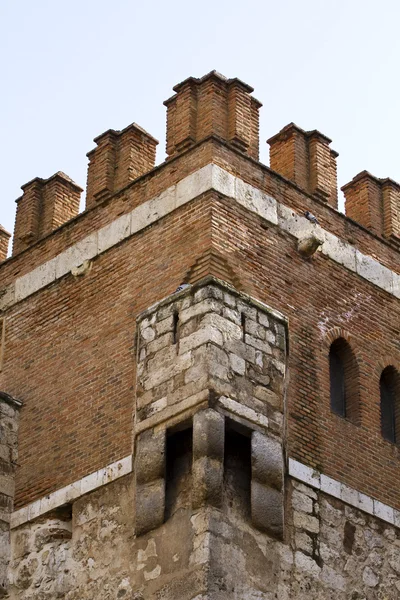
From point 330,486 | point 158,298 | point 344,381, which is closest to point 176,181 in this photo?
point 158,298

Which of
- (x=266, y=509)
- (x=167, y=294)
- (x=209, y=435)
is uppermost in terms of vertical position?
(x=167, y=294)

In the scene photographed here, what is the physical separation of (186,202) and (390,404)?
3456mm

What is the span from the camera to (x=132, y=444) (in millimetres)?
17000

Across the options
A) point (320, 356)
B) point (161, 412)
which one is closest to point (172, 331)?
point (161, 412)

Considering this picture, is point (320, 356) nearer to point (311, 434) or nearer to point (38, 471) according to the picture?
point (311, 434)

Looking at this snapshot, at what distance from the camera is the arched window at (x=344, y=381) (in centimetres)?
1836

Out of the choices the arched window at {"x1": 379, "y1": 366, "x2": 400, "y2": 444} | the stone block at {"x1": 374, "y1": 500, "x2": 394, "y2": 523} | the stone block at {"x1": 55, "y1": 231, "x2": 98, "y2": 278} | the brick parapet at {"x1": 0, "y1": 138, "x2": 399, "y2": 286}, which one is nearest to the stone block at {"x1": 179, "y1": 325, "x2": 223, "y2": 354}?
the brick parapet at {"x1": 0, "y1": 138, "x2": 399, "y2": 286}

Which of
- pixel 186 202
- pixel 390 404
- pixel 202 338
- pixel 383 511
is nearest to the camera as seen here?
Result: pixel 202 338

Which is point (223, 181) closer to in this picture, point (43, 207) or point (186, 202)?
point (186, 202)

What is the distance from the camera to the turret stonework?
16.2 meters

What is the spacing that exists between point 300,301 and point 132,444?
9.05ft

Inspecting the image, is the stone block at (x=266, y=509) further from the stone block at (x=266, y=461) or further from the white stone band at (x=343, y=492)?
the white stone band at (x=343, y=492)

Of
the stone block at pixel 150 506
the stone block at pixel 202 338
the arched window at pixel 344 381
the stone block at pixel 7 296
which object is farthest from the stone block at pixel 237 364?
the stone block at pixel 7 296

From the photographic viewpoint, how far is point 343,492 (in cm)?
1739
